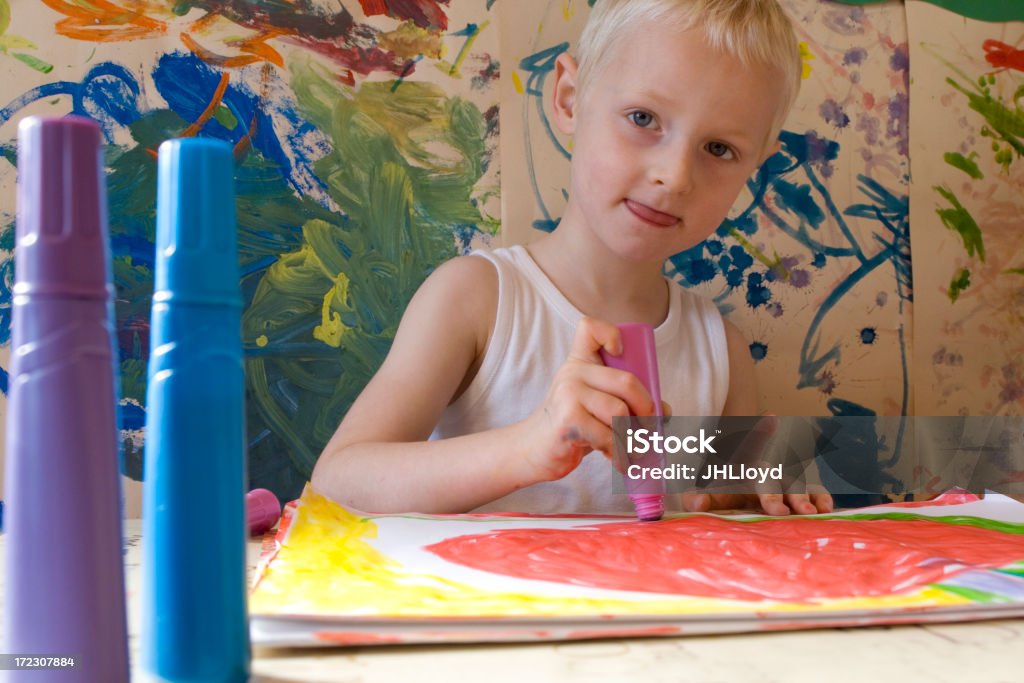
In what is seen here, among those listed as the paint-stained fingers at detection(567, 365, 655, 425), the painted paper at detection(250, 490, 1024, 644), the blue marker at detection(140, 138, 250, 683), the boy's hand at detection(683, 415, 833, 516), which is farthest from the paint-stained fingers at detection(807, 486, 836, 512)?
the blue marker at detection(140, 138, 250, 683)

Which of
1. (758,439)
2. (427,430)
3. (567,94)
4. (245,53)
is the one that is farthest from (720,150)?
(245,53)

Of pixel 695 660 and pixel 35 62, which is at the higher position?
pixel 35 62

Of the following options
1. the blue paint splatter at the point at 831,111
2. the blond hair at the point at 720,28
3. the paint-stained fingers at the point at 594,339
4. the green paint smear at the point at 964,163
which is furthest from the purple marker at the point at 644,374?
the green paint smear at the point at 964,163

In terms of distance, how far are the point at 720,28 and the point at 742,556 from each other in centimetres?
53

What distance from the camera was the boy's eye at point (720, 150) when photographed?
846 mm

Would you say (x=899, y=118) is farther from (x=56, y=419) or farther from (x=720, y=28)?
(x=56, y=419)

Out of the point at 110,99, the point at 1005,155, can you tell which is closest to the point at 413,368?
the point at 110,99

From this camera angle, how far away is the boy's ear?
94cm

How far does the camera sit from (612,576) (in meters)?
0.46

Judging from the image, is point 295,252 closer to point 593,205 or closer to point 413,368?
point 413,368

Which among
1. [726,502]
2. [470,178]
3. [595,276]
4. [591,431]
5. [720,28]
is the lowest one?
[726,502]

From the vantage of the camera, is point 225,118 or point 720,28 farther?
point 225,118

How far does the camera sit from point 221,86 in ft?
3.11

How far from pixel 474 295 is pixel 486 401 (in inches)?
4.5
